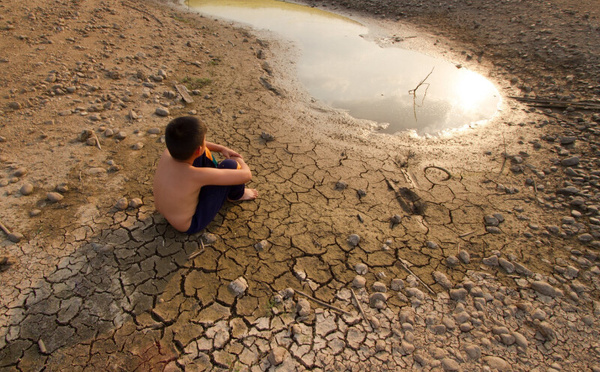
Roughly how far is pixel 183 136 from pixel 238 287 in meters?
1.07

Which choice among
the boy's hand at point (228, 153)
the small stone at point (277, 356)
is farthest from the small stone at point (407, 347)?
the boy's hand at point (228, 153)

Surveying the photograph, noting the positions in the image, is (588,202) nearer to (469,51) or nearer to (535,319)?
(535,319)

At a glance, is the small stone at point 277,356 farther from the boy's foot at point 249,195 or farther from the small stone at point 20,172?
the small stone at point 20,172

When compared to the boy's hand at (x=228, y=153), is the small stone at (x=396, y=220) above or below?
above

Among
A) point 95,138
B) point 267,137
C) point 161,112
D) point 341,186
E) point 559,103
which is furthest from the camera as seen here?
point 559,103

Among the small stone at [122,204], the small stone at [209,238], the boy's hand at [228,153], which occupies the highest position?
the boy's hand at [228,153]

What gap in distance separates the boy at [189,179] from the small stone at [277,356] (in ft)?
3.60

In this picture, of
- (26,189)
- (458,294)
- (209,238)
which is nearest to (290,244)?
(209,238)

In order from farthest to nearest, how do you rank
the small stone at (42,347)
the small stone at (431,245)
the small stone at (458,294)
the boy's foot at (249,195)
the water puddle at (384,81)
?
the water puddle at (384,81), the boy's foot at (249,195), the small stone at (431,245), the small stone at (458,294), the small stone at (42,347)

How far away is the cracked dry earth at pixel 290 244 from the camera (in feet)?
6.57

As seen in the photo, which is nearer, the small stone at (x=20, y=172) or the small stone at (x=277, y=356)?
the small stone at (x=277, y=356)

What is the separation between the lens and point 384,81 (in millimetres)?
5383

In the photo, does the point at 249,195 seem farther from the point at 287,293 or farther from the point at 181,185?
the point at 287,293

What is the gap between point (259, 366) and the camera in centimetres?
191
